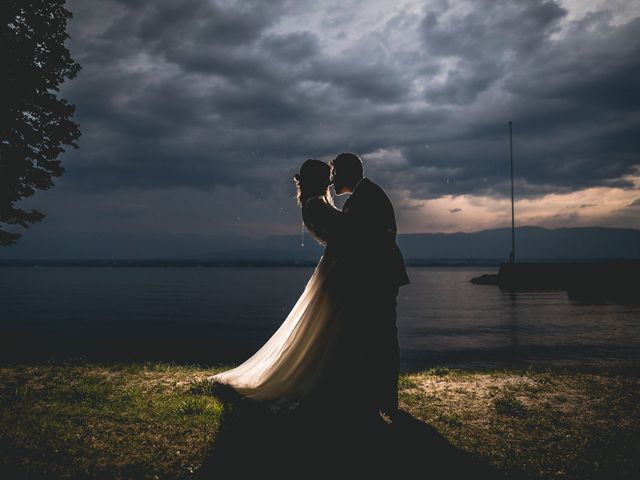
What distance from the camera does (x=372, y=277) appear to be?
4.66 metres

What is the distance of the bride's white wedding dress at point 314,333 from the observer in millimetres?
4699

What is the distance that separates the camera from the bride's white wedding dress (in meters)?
4.70

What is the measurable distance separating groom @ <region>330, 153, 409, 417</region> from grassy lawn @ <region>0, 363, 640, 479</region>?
1.19 meters

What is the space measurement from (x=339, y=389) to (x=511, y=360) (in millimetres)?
15888

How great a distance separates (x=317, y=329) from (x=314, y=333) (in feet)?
0.21

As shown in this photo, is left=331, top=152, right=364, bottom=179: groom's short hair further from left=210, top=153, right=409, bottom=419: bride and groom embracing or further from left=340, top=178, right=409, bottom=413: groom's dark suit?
left=340, top=178, right=409, bottom=413: groom's dark suit

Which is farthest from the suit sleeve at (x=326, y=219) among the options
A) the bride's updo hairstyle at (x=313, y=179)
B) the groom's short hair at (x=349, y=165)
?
the groom's short hair at (x=349, y=165)

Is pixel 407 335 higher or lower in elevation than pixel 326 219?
lower

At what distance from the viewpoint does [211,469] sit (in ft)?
12.9

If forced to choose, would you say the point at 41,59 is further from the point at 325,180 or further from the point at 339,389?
the point at 339,389

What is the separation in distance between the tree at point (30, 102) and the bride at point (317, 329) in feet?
27.8

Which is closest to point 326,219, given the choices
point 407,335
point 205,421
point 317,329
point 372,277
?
point 372,277

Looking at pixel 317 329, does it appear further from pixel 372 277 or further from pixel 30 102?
pixel 30 102

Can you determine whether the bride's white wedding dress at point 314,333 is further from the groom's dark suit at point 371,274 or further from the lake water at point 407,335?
the lake water at point 407,335
